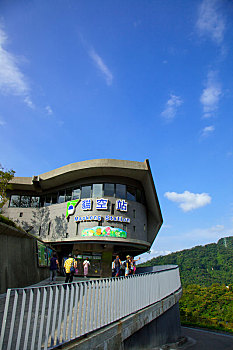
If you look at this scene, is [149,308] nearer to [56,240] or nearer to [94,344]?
[94,344]

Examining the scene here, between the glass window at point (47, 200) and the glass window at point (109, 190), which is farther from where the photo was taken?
the glass window at point (47, 200)

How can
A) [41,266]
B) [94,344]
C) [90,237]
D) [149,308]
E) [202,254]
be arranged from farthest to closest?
1. [202,254]
2. [90,237]
3. [41,266]
4. [149,308]
5. [94,344]

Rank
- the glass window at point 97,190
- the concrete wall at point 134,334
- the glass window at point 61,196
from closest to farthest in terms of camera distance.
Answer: the concrete wall at point 134,334 < the glass window at point 97,190 < the glass window at point 61,196

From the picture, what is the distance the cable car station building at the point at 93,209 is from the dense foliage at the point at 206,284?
19.8 m

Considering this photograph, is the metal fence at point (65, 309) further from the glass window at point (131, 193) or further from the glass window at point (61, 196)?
the glass window at point (61, 196)

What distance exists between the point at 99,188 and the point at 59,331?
21515mm

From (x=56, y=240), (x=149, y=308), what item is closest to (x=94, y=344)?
(x=149, y=308)

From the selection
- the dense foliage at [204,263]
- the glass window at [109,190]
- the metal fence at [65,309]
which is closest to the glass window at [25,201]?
the glass window at [109,190]

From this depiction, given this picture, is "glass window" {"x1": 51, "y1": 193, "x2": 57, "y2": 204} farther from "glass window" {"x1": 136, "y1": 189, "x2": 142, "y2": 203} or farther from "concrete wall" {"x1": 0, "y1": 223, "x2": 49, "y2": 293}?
"concrete wall" {"x1": 0, "y1": 223, "x2": 49, "y2": 293}

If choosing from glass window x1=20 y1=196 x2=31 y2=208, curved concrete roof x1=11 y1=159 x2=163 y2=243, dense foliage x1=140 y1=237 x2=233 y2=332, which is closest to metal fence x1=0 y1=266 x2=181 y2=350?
curved concrete roof x1=11 y1=159 x2=163 y2=243

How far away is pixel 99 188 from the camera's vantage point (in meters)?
25.9

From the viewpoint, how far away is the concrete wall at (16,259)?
10.2 meters

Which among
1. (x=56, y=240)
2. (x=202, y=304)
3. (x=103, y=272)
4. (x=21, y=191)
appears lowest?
(x=202, y=304)

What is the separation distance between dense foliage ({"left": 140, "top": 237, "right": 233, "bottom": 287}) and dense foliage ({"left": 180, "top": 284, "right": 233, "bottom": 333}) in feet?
63.1
